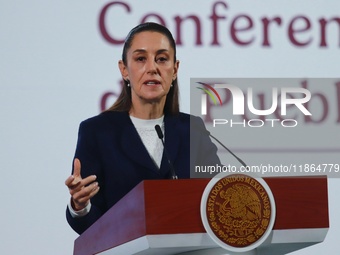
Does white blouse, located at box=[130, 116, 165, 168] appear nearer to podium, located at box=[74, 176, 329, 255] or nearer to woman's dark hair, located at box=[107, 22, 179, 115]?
woman's dark hair, located at box=[107, 22, 179, 115]

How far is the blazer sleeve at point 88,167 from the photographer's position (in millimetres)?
2105

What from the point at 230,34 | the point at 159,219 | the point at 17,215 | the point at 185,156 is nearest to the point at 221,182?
the point at 159,219

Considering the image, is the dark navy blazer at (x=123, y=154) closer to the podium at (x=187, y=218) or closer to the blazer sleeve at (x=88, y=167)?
the blazer sleeve at (x=88, y=167)

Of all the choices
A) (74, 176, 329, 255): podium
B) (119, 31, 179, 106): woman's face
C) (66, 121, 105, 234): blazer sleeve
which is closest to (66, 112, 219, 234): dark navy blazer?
(66, 121, 105, 234): blazer sleeve

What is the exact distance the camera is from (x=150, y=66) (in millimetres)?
2281

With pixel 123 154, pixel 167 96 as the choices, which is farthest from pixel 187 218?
pixel 167 96

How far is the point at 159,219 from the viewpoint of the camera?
1.48 meters

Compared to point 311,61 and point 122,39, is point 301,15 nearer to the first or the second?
point 311,61

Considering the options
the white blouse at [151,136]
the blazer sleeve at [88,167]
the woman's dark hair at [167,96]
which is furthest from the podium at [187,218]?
the woman's dark hair at [167,96]

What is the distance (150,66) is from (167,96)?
6.4 inches

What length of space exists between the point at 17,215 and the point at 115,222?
117cm

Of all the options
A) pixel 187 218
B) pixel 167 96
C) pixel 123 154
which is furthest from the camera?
pixel 167 96

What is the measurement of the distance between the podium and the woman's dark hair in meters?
0.72

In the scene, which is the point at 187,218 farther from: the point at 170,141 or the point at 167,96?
the point at 167,96
